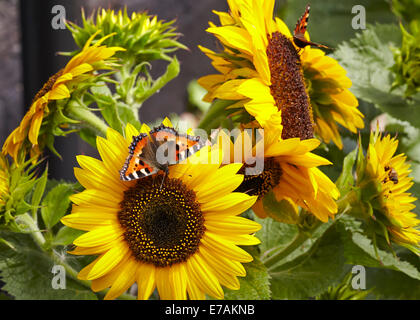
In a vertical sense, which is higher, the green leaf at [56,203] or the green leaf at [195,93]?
the green leaf at [195,93]

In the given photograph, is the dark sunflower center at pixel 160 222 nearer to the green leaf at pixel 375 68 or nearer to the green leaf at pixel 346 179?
the green leaf at pixel 346 179

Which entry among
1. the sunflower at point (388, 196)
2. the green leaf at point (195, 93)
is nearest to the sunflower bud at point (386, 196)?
the sunflower at point (388, 196)

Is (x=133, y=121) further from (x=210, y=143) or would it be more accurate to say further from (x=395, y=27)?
(x=395, y=27)

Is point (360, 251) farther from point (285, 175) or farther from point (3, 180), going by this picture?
point (3, 180)

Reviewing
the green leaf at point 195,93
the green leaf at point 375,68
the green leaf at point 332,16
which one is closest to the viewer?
the green leaf at point 375,68

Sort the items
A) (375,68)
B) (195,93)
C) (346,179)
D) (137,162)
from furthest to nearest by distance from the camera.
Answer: (195,93)
(375,68)
(346,179)
(137,162)

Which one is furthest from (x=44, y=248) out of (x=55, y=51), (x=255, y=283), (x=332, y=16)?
(x=332, y=16)
